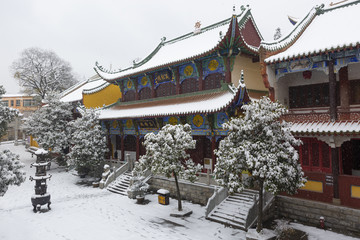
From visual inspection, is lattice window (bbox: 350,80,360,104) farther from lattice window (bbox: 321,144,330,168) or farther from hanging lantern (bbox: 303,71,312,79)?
lattice window (bbox: 321,144,330,168)

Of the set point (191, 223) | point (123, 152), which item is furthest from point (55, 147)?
point (191, 223)

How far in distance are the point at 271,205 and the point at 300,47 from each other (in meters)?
7.16

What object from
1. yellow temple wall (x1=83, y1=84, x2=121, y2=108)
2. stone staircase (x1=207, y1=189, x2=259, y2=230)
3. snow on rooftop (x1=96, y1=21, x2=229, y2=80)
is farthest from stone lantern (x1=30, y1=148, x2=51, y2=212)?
yellow temple wall (x1=83, y1=84, x2=121, y2=108)

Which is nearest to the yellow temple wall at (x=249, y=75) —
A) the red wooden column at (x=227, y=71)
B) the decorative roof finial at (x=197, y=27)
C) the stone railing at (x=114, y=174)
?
the red wooden column at (x=227, y=71)

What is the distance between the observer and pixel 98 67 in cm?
2259

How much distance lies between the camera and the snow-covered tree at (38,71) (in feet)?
125

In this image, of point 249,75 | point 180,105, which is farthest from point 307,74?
point 180,105

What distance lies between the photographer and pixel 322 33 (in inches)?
470

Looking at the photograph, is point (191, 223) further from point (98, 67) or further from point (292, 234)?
point (98, 67)

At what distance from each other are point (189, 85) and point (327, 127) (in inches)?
364

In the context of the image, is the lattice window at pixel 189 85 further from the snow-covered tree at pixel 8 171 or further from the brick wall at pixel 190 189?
the snow-covered tree at pixel 8 171

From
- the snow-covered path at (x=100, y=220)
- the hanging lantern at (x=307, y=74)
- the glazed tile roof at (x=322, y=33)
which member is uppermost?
the glazed tile roof at (x=322, y=33)

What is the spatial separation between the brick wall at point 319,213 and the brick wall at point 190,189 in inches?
144

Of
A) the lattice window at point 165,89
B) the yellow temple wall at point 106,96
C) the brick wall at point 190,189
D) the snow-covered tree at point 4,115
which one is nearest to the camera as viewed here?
the snow-covered tree at point 4,115
